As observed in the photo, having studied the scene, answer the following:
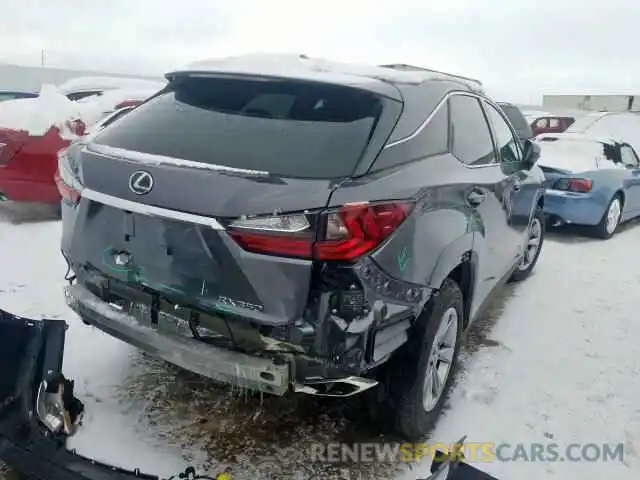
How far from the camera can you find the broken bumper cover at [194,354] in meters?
2.16

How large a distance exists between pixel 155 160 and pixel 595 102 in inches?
1218

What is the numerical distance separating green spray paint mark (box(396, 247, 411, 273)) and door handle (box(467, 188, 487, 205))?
0.82 m

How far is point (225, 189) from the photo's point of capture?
2109mm

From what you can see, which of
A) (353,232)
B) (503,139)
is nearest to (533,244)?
(503,139)

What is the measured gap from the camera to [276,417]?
2.98m

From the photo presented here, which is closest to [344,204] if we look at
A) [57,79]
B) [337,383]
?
[337,383]

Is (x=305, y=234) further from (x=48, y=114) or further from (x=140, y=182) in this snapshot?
(x=48, y=114)

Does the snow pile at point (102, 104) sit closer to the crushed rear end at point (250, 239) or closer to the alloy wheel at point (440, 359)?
the crushed rear end at point (250, 239)

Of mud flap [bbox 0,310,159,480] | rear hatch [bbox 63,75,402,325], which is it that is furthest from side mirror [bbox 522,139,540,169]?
mud flap [bbox 0,310,159,480]

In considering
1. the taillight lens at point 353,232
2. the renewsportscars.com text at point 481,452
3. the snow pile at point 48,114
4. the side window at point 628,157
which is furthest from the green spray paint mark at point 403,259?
the side window at point 628,157

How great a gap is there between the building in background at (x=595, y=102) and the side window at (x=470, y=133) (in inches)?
983

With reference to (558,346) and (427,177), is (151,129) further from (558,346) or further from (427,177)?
(558,346)

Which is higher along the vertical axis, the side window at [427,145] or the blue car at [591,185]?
the side window at [427,145]

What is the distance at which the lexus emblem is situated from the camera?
2211mm
